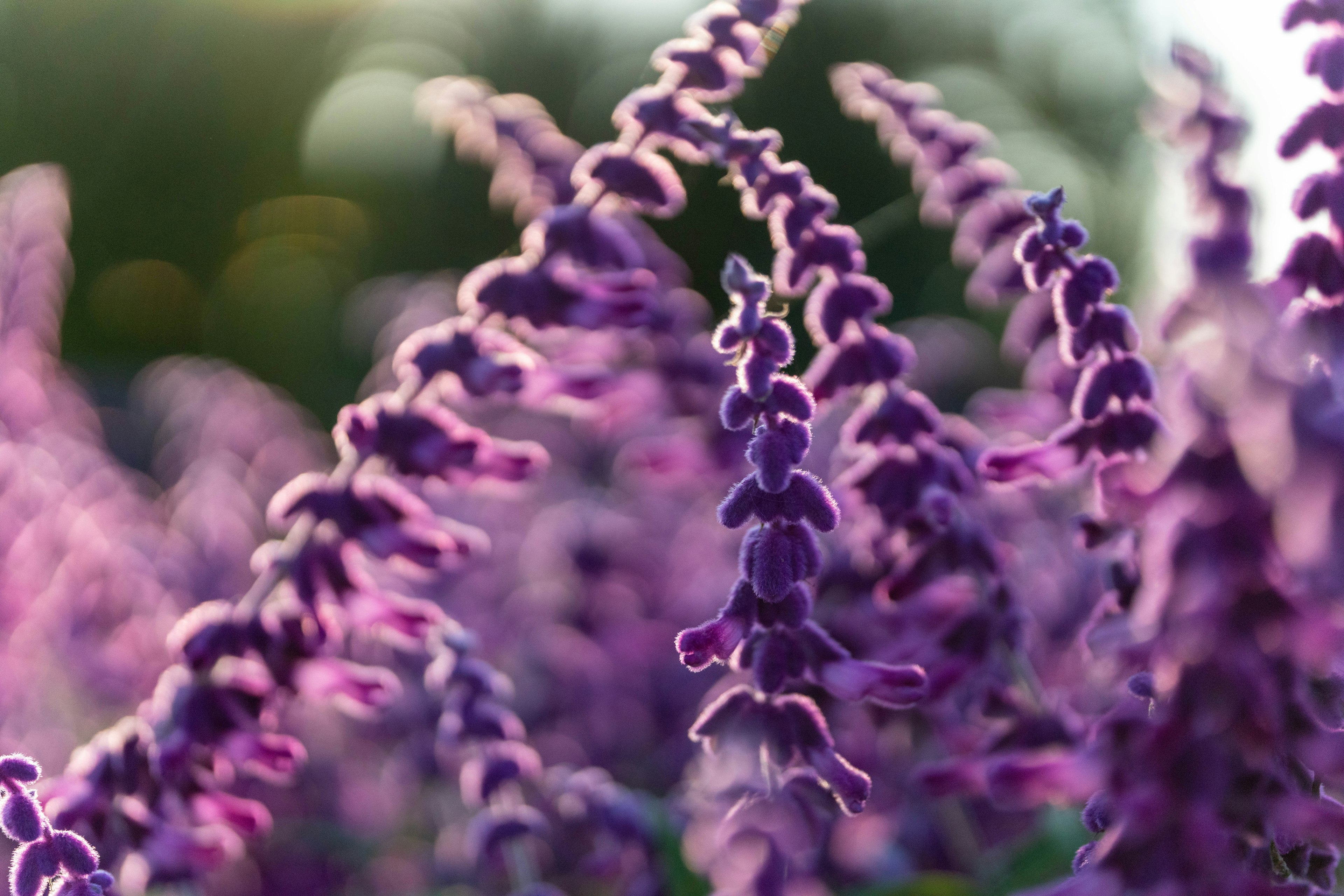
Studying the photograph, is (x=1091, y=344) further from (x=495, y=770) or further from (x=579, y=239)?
(x=495, y=770)

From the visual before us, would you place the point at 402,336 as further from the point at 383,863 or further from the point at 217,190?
the point at 217,190

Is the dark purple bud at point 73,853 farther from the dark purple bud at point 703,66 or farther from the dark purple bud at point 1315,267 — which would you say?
the dark purple bud at point 1315,267

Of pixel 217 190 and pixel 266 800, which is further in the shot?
pixel 217 190

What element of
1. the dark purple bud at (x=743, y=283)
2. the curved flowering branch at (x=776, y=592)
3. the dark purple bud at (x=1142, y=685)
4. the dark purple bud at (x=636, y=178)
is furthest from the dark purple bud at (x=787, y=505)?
the dark purple bud at (x=636, y=178)

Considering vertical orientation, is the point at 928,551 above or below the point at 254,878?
above

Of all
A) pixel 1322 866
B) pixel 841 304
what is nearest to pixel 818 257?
pixel 841 304

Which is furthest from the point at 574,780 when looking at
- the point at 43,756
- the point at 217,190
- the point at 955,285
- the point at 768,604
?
the point at 217,190

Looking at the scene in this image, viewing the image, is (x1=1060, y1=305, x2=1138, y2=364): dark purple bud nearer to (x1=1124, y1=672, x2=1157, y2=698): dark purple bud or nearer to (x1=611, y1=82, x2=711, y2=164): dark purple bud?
(x1=1124, y1=672, x2=1157, y2=698): dark purple bud

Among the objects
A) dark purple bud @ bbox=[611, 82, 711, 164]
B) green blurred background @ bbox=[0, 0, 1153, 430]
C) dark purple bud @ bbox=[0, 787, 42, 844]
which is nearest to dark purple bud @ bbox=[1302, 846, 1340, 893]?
dark purple bud @ bbox=[611, 82, 711, 164]

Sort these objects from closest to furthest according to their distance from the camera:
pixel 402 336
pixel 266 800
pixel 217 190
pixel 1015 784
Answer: pixel 1015 784 < pixel 266 800 < pixel 402 336 < pixel 217 190
